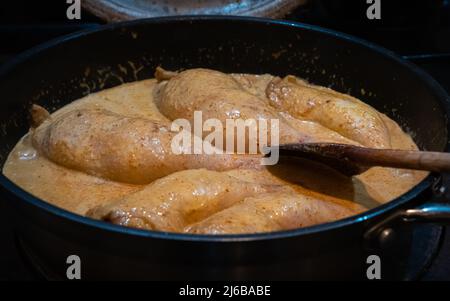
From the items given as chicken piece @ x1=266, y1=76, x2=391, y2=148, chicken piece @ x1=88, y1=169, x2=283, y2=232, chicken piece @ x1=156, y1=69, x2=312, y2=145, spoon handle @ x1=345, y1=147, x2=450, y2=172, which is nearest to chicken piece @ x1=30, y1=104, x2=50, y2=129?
chicken piece @ x1=156, y1=69, x2=312, y2=145

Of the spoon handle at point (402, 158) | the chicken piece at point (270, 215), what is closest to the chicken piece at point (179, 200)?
the chicken piece at point (270, 215)

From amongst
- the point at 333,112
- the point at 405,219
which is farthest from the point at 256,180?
the point at 405,219

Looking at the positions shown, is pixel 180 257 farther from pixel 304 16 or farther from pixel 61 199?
pixel 304 16

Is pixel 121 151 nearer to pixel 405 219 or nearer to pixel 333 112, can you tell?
pixel 333 112

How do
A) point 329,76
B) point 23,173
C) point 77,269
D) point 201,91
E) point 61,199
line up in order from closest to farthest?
point 77,269 → point 61,199 → point 23,173 → point 201,91 → point 329,76

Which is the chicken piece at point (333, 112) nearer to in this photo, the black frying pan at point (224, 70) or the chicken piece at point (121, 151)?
the black frying pan at point (224, 70)

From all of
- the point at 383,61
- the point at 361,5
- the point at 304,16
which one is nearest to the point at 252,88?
the point at 383,61

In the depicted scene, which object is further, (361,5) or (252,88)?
(361,5)
